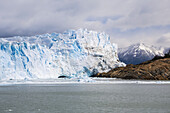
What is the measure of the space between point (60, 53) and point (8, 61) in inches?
589

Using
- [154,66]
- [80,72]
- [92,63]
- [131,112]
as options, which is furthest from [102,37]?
[131,112]

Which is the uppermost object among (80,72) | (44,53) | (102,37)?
(102,37)

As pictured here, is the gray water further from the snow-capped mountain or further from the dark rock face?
the snow-capped mountain

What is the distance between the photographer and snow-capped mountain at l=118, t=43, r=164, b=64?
569 feet

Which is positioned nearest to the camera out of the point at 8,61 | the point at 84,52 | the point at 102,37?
the point at 8,61

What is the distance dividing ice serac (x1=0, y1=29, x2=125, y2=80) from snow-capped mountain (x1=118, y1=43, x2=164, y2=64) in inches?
4481

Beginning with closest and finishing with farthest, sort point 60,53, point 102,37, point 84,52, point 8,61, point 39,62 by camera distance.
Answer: point 8,61, point 39,62, point 60,53, point 84,52, point 102,37

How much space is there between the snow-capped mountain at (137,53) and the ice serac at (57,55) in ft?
373

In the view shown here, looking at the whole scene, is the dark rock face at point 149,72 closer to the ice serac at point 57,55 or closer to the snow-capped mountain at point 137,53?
the ice serac at point 57,55

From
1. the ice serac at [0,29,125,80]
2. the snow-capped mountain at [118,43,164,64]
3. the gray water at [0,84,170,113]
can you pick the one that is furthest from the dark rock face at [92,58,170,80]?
the snow-capped mountain at [118,43,164,64]

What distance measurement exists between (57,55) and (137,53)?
139334mm

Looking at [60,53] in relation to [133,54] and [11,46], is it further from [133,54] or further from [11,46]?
[133,54]

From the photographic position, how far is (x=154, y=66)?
45.4 metres

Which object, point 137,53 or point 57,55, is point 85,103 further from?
point 137,53
